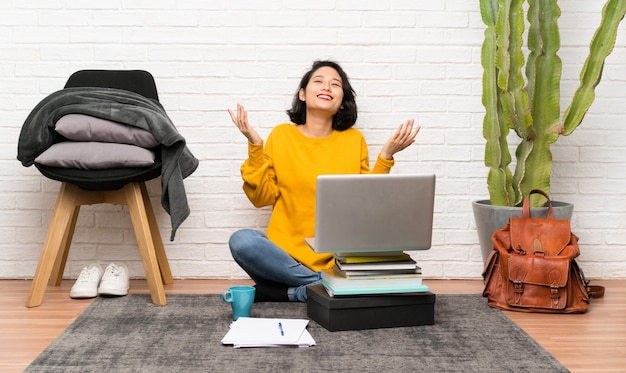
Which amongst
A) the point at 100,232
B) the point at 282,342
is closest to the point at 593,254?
the point at 282,342

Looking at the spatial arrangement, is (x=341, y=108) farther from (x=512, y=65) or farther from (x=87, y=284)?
(x=87, y=284)

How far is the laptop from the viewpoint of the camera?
2.25m

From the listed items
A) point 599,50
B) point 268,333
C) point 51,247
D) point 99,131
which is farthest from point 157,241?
point 599,50

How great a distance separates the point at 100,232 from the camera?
3.23 m

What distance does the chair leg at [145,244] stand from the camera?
2.66 meters

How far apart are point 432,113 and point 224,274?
1137 millimetres

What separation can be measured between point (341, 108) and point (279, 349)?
3.96 ft

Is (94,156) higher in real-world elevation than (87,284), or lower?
higher

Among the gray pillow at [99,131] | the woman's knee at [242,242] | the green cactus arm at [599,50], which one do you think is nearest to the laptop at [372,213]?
the woman's knee at [242,242]

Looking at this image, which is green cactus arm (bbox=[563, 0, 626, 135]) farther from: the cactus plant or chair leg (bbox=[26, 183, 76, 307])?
chair leg (bbox=[26, 183, 76, 307])

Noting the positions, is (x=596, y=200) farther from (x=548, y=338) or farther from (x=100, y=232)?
(x=100, y=232)

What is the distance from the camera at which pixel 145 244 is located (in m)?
2.69

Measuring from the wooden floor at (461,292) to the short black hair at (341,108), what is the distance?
0.75 metres

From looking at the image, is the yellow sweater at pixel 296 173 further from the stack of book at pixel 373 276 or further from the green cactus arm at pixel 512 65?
the green cactus arm at pixel 512 65
